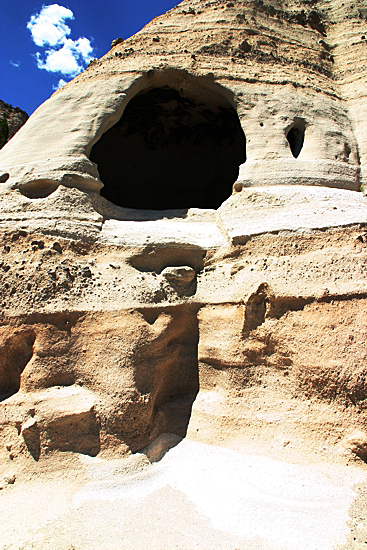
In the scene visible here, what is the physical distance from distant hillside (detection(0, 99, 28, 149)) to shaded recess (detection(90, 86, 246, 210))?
4.03 m

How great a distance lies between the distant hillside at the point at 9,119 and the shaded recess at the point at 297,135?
22.0 ft

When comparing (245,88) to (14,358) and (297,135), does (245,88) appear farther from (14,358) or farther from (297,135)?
(14,358)

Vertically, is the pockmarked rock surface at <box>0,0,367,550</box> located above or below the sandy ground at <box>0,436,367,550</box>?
above

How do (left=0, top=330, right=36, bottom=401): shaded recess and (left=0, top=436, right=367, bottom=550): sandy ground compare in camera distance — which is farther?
(left=0, top=330, right=36, bottom=401): shaded recess

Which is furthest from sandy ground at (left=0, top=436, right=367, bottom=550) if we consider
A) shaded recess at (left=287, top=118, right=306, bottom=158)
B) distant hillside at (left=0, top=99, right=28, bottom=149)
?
distant hillside at (left=0, top=99, right=28, bottom=149)

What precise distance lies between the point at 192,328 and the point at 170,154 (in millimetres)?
3697

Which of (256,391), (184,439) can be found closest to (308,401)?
(256,391)

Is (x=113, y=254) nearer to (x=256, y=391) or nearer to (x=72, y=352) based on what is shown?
(x=72, y=352)

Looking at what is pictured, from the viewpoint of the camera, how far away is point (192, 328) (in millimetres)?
→ 3988

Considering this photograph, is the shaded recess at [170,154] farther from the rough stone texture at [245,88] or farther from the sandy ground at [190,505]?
the sandy ground at [190,505]

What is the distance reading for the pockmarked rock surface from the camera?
2.88 metres

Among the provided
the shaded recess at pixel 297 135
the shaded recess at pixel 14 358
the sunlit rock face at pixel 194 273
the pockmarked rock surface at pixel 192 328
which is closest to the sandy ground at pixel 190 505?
the pockmarked rock surface at pixel 192 328

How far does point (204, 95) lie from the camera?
535 centimetres

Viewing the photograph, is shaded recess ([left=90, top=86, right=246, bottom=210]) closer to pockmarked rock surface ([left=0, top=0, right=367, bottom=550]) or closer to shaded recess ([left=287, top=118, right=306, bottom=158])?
pockmarked rock surface ([left=0, top=0, right=367, bottom=550])
